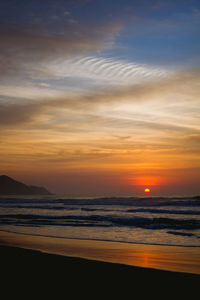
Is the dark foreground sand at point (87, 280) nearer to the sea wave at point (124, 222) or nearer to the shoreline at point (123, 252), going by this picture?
the shoreline at point (123, 252)

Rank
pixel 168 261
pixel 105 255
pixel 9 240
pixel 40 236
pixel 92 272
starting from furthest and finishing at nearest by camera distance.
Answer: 1. pixel 40 236
2. pixel 9 240
3. pixel 105 255
4. pixel 168 261
5. pixel 92 272

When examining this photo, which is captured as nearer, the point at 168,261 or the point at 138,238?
the point at 168,261

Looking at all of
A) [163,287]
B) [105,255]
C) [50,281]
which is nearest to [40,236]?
[105,255]

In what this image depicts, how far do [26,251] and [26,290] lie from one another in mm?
4744

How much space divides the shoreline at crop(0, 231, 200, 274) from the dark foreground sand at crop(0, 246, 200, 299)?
2.90 ft

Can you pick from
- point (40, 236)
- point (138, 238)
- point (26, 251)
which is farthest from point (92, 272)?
point (40, 236)

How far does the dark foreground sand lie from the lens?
617 cm

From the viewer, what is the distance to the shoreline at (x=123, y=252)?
9.07m

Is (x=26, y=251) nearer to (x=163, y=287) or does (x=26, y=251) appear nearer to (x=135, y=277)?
(x=135, y=277)

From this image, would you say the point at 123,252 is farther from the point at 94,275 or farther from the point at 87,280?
the point at 87,280

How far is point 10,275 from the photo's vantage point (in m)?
7.45

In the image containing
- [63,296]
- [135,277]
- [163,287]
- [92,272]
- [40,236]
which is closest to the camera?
[63,296]

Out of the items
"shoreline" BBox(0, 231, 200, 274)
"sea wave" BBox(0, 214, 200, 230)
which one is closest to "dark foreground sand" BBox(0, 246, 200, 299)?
"shoreline" BBox(0, 231, 200, 274)

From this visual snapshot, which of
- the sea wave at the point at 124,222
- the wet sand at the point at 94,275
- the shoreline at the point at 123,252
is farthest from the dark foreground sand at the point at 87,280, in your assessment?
the sea wave at the point at 124,222
